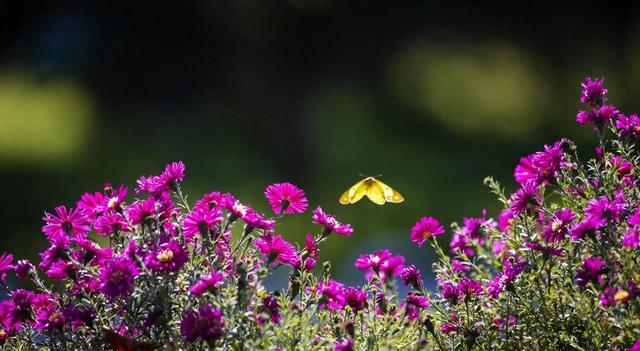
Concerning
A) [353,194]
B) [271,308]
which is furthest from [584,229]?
[353,194]

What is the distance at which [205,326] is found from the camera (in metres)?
0.97

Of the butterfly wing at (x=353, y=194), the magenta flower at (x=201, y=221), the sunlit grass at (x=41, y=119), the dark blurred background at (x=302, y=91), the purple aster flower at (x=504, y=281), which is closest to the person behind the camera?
the magenta flower at (x=201, y=221)

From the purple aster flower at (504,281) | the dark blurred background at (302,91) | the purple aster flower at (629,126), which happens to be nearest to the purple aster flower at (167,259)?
the purple aster flower at (504,281)

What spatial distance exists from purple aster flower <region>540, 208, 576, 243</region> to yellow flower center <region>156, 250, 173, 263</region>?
63cm

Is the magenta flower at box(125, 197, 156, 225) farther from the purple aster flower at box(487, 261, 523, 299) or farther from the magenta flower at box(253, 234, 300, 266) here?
the purple aster flower at box(487, 261, 523, 299)

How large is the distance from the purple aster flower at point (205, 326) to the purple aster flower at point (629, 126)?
88cm

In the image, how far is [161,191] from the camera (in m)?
1.27

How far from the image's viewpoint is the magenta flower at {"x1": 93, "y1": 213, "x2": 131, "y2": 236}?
1189mm

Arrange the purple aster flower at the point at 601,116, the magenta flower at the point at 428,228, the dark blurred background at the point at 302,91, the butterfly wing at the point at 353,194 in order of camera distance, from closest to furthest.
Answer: the purple aster flower at the point at 601,116 < the magenta flower at the point at 428,228 < the butterfly wing at the point at 353,194 < the dark blurred background at the point at 302,91

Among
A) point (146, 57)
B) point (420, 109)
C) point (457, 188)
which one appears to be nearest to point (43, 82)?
point (146, 57)

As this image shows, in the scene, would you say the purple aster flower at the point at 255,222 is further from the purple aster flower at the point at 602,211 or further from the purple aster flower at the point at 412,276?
the purple aster flower at the point at 602,211

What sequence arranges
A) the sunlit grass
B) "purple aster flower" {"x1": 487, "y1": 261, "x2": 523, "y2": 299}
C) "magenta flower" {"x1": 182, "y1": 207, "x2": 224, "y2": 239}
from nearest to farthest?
"magenta flower" {"x1": 182, "y1": 207, "x2": 224, "y2": 239}
"purple aster flower" {"x1": 487, "y1": 261, "x2": 523, "y2": 299}
the sunlit grass

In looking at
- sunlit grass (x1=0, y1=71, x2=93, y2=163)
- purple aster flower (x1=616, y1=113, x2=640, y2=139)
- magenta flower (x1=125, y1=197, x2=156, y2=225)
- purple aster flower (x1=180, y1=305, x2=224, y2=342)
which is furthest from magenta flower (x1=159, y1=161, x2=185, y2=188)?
sunlit grass (x1=0, y1=71, x2=93, y2=163)

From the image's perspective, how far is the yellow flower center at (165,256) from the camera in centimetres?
105
